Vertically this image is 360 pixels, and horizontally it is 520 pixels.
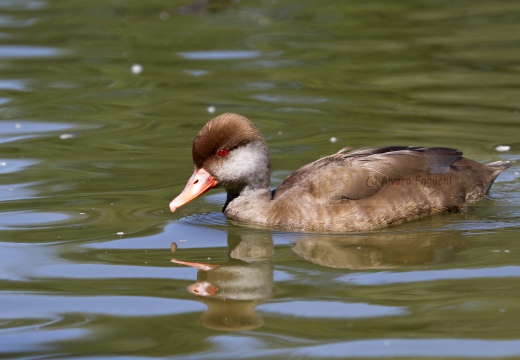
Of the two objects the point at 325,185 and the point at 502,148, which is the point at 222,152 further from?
the point at 502,148

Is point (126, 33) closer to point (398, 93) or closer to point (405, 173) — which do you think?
point (398, 93)

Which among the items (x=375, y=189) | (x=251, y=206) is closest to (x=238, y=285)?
(x=251, y=206)

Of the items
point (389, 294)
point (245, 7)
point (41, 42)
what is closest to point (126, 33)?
point (41, 42)

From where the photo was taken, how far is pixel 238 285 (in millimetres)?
6559

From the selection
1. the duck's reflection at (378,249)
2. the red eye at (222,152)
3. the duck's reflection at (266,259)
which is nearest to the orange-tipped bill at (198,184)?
the red eye at (222,152)

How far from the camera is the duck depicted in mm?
7766

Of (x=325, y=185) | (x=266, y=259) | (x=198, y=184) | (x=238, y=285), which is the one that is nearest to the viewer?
(x=238, y=285)

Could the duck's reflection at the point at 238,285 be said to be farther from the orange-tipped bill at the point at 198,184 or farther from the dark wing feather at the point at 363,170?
the dark wing feather at the point at 363,170

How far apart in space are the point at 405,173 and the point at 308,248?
1244mm

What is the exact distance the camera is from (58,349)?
18.2 ft

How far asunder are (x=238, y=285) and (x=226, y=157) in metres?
1.58

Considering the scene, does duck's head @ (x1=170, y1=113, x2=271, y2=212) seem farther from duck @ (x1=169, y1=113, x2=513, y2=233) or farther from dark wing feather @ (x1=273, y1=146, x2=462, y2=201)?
dark wing feather @ (x1=273, y1=146, x2=462, y2=201)

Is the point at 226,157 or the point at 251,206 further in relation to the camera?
the point at 251,206

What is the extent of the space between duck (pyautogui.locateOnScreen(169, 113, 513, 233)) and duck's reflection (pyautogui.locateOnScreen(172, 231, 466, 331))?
20cm
